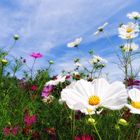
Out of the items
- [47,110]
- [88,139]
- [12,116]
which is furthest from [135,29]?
[88,139]

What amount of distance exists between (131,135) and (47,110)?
1318mm

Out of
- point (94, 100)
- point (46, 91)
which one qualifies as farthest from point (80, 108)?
Answer: point (46, 91)

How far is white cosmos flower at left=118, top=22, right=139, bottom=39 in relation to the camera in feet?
14.3

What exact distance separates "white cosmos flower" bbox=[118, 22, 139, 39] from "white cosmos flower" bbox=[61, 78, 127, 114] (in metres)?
2.37

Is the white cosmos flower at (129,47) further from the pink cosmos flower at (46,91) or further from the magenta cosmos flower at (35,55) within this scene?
the magenta cosmos flower at (35,55)

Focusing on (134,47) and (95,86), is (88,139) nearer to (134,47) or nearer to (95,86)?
(95,86)

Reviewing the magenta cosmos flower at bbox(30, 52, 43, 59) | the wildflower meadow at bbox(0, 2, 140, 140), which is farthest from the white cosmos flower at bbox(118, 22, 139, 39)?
the magenta cosmos flower at bbox(30, 52, 43, 59)

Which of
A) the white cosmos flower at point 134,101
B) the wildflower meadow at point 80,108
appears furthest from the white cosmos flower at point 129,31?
the white cosmos flower at point 134,101

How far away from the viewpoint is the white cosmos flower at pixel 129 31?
435 cm

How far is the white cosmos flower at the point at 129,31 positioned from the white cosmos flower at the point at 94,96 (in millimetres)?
2369

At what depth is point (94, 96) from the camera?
192 centimetres

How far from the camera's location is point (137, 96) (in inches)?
80.5

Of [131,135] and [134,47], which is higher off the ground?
[134,47]

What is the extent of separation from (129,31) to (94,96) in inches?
105
